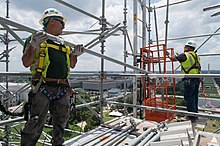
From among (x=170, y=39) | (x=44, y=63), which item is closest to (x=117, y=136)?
(x=44, y=63)

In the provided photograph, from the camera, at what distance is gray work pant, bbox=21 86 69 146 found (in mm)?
1766

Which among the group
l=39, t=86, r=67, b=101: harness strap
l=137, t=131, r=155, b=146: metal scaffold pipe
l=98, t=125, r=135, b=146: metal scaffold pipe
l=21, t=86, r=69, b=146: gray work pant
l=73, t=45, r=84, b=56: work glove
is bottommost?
l=98, t=125, r=135, b=146: metal scaffold pipe

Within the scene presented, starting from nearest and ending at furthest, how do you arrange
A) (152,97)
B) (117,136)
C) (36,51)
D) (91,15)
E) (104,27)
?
(36,51) → (117,136) → (91,15) → (104,27) → (152,97)

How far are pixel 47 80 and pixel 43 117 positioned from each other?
0.35 m

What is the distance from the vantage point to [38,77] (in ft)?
6.00

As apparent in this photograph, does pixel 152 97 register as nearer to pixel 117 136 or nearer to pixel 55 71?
pixel 117 136

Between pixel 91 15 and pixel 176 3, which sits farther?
pixel 176 3

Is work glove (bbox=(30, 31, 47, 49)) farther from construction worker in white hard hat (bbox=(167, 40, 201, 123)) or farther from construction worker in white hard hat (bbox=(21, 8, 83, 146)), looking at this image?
construction worker in white hard hat (bbox=(167, 40, 201, 123))

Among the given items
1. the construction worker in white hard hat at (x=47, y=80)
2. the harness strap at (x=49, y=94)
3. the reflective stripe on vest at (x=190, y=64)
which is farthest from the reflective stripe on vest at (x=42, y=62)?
the reflective stripe on vest at (x=190, y=64)

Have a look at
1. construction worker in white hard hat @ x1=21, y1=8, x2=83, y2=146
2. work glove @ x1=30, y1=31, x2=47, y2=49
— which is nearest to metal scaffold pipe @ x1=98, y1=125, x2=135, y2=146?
construction worker in white hard hat @ x1=21, y1=8, x2=83, y2=146

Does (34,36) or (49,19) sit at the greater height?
(49,19)

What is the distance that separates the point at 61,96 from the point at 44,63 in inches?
16.2

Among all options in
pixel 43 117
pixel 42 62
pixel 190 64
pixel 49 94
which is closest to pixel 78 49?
pixel 42 62

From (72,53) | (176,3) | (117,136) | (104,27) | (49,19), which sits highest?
(176,3)
